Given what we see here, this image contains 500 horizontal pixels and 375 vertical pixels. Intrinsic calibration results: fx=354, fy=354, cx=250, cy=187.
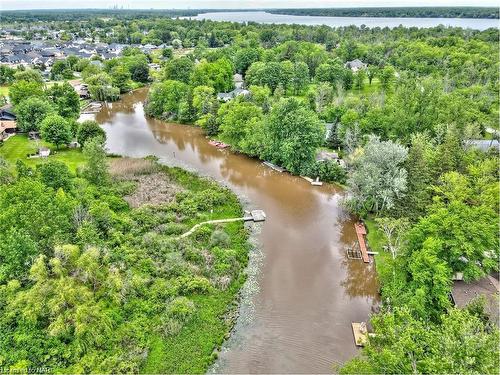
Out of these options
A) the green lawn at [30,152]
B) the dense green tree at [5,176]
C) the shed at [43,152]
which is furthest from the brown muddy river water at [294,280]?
the dense green tree at [5,176]

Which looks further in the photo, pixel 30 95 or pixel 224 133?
pixel 30 95

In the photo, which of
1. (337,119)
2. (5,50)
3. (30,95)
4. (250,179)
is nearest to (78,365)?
(250,179)

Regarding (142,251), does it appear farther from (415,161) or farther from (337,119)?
(337,119)

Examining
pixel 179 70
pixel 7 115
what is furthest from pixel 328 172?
pixel 7 115

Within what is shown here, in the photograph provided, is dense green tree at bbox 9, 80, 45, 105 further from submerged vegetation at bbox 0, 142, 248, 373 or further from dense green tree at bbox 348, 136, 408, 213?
dense green tree at bbox 348, 136, 408, 213

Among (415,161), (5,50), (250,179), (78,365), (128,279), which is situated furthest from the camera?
(5,50)

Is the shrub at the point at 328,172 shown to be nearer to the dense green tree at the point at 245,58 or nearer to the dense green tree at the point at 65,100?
the dense green tree at the point at 65,100

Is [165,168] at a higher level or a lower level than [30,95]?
lower
